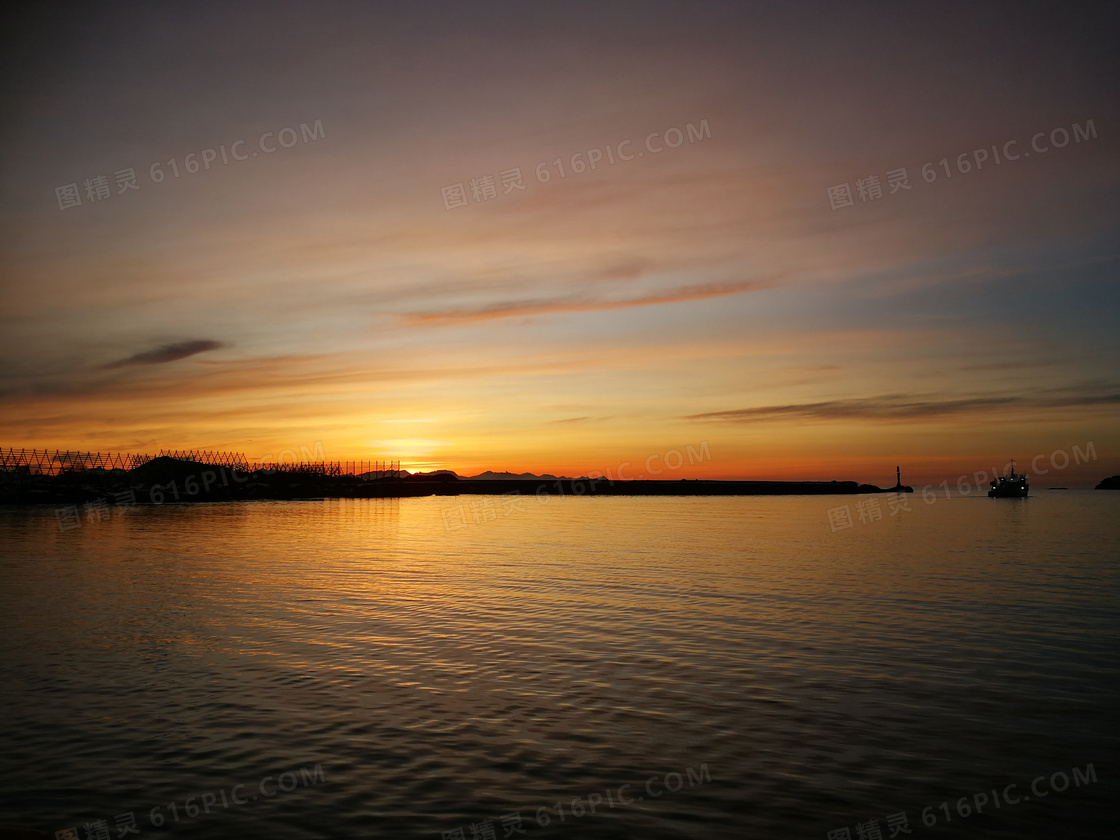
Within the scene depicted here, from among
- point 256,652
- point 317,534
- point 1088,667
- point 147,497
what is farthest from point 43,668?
point 147,497

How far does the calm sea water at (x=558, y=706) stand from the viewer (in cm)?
1152

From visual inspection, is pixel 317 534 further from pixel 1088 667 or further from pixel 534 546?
pixel 1088 667

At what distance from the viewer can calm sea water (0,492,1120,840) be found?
1152 centimetres

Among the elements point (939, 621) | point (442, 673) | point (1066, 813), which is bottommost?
point (939, 621)

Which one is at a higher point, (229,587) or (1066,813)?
(229,587)

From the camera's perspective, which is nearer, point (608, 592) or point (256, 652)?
point (256, 652)

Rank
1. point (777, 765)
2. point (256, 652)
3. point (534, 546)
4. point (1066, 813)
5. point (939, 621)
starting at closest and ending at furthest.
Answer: point (1066, 813), point (777, 765), point (256, 652), point (939, 621), point (534, 546)

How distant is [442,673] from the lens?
1956cm

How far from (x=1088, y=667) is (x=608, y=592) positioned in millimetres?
18966

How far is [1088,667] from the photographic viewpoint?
68.4ft

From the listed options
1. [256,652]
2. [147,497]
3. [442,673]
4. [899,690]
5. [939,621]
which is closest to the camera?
[899,690]

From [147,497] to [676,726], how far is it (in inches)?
7019

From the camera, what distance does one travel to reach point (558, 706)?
16.6m

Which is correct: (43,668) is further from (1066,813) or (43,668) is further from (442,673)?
(1066,813)
